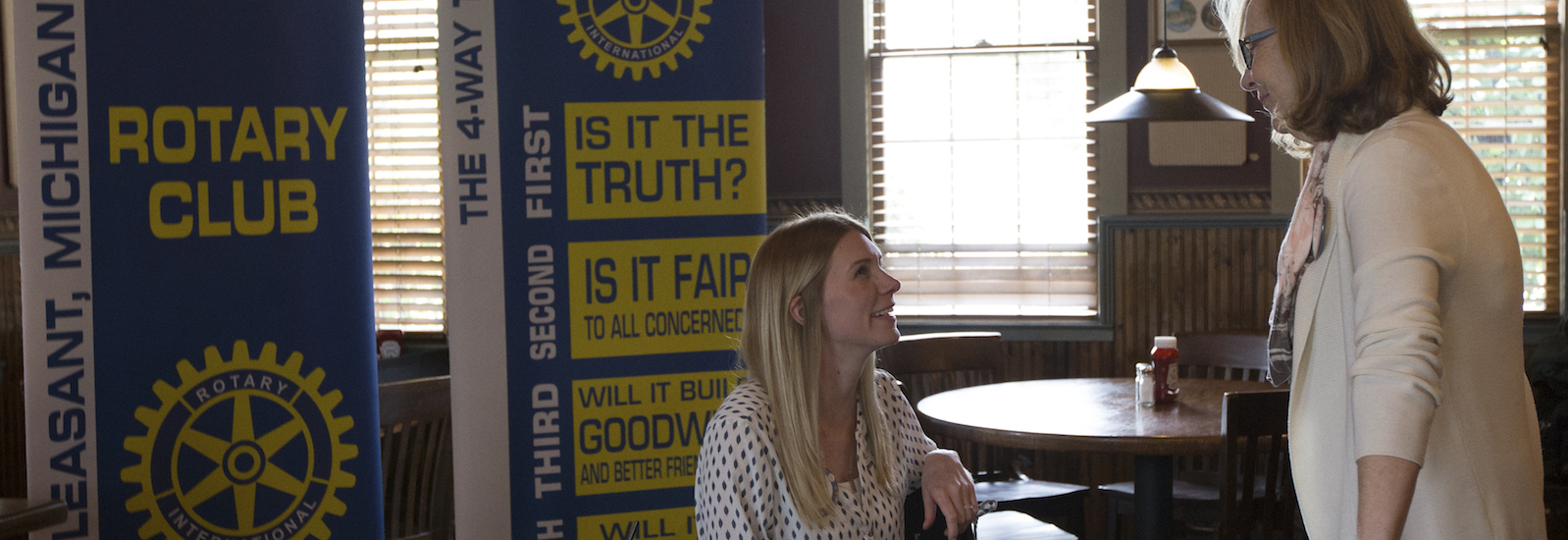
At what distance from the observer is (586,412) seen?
2.85 meters

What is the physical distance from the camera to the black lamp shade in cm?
324

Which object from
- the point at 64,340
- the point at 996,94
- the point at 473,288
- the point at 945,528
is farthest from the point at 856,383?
the point at 996,94

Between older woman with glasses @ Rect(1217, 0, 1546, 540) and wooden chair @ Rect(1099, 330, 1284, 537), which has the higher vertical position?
older woman with glasses @ Rect(1217, 0, 1546, 540)

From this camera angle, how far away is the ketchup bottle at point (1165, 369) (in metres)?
3.51

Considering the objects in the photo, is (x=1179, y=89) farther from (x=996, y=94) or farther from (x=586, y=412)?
(x=586, y=412)

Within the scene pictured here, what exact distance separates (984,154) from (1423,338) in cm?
386

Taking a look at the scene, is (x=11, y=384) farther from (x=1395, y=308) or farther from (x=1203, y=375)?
(x=1395, y=308)

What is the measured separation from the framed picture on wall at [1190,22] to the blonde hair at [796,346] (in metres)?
3.15

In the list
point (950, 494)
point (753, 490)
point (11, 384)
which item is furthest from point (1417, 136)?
point (11, 384)

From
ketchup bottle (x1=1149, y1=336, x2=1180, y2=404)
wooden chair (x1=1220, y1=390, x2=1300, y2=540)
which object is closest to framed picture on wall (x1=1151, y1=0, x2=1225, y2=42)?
ketchup bottle (x1=1149, y1=336, x2=1180, y2=404)

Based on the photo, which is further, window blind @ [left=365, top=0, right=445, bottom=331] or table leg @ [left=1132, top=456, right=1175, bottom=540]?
window blind @ [left=365, top=0, right=445, bottom=331]

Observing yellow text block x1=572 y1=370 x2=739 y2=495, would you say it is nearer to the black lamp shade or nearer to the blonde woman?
the blonde woman

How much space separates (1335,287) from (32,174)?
2454 millimetres

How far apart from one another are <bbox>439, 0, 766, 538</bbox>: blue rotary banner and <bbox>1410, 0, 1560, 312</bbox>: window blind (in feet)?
10.7
